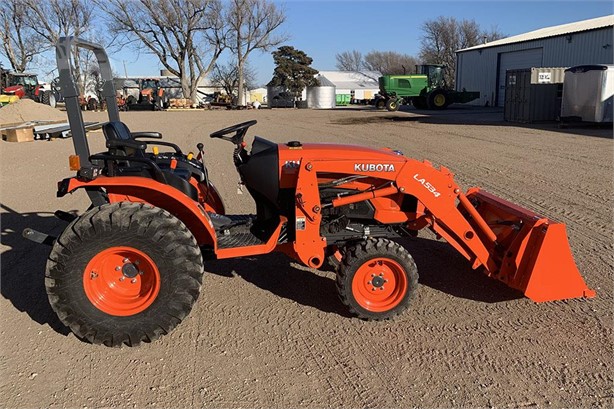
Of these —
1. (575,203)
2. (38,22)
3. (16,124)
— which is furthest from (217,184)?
(38,22)

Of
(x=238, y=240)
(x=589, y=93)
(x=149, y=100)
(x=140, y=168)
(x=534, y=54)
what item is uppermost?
(x=534, y=54)

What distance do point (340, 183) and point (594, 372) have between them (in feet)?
6.21

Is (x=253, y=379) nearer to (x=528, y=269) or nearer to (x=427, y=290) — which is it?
(x=427, y=290)

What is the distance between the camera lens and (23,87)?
105ft

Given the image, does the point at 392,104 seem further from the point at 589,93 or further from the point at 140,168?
the point at 140,168

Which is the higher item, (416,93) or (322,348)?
(416,93)

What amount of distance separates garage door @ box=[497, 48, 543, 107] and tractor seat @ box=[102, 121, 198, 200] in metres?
34.0

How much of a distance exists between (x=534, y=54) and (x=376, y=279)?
115 feet

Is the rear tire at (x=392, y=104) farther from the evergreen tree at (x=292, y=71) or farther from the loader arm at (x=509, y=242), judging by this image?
the loader arm at (x=509, y=242)

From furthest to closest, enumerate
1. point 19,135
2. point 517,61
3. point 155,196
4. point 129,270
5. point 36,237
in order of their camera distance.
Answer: point 517,61 → point 19,135 → point 155,196 → point 36,237 → point 129,270

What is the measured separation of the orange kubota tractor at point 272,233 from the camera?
3.17 meters

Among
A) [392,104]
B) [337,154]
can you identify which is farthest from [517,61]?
[337,154]

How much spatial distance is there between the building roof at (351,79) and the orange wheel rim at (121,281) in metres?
60.3

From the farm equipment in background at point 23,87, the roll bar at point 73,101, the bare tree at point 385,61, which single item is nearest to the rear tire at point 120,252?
the roll bar at point 73,101
